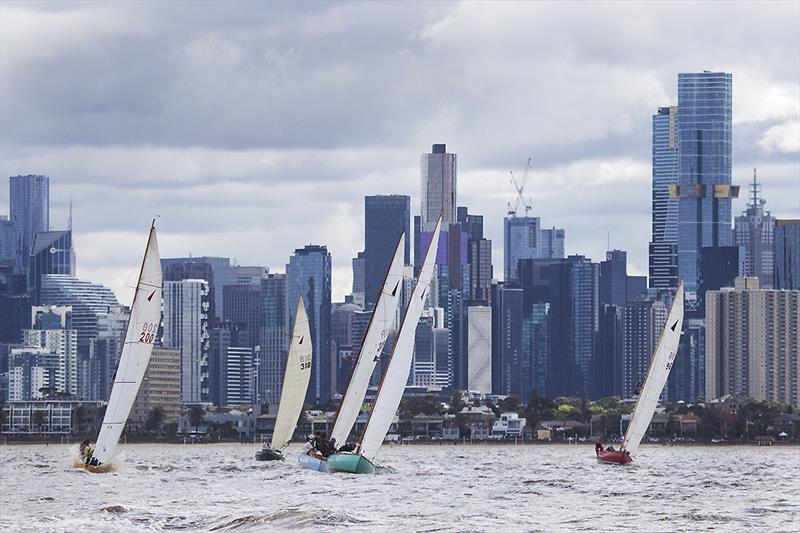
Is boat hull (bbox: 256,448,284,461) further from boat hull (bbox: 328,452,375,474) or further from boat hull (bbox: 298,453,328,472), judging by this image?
boat hull (bbox: 328,452,375,474)

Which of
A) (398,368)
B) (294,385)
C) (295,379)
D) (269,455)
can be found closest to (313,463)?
(398,368)

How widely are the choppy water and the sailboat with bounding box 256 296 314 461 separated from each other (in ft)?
26.1

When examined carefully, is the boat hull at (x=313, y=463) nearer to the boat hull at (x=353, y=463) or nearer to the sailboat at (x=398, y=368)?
the boat hull at (x=353, y=463)

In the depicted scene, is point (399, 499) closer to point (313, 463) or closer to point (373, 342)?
point (373, 342)

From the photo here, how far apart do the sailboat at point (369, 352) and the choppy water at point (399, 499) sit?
2.57m

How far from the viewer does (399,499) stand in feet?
348

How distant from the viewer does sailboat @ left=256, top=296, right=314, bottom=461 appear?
534 feet

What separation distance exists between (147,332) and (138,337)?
66 centimetres

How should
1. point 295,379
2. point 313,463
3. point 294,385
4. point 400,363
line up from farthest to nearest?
point 294,385, point 295,379, point 313,463, point 400,363

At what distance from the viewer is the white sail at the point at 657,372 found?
525 ft

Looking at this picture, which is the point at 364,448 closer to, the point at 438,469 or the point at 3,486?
the point at 3,486

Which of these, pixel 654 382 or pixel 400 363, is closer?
pixel 400 363

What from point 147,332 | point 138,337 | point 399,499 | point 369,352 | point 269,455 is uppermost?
point 147,332

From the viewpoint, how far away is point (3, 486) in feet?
407
